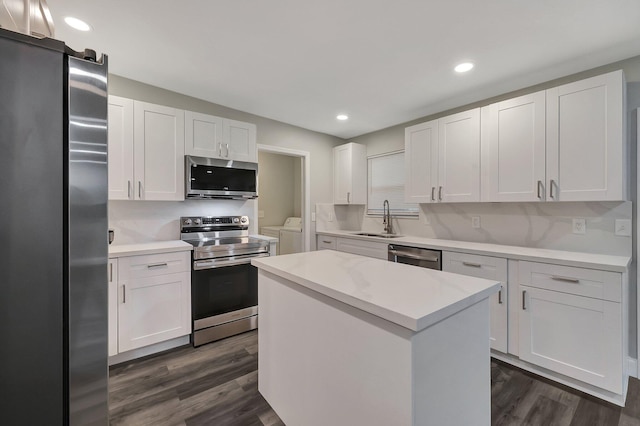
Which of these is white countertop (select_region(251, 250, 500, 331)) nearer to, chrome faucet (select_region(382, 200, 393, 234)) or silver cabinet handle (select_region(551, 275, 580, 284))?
silver cabinet handle (select_region(551, 275, 580, 284))

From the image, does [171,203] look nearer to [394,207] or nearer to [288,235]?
[288,235]

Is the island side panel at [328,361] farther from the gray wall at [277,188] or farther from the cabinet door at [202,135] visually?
the gray wall at [277,188]

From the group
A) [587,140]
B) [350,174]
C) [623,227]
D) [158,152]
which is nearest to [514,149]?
[587,140]

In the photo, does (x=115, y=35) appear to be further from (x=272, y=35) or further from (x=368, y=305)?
(x=368, y=305)

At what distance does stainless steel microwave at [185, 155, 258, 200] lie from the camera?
2735 millimetres

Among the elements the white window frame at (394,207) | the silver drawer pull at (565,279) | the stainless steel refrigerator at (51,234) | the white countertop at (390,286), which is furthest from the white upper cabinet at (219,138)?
the silver drawer pull at (565,279)

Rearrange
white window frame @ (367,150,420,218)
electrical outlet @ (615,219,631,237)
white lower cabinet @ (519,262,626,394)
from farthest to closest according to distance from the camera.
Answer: white window frame @ (367,150,420,218) → electrical outlet @ (615,219,631,237) → white lower cabinet @ (519,262,626,394)

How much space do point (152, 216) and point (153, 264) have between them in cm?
69

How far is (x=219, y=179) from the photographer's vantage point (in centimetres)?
292

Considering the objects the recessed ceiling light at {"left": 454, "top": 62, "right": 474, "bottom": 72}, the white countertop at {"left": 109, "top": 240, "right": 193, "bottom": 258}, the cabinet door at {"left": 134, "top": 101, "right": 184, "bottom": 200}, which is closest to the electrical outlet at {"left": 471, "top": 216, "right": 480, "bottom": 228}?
the recessed ceiling light at {"left": 454, "top": 62, "right": 474, "bottom": 72}

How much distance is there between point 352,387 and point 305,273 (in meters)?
0.51

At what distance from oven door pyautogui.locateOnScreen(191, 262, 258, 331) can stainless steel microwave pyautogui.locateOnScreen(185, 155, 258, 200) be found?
2.61 ft

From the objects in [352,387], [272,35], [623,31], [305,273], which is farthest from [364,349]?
[623,31]

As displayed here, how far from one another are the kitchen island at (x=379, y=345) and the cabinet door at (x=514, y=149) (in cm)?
169
